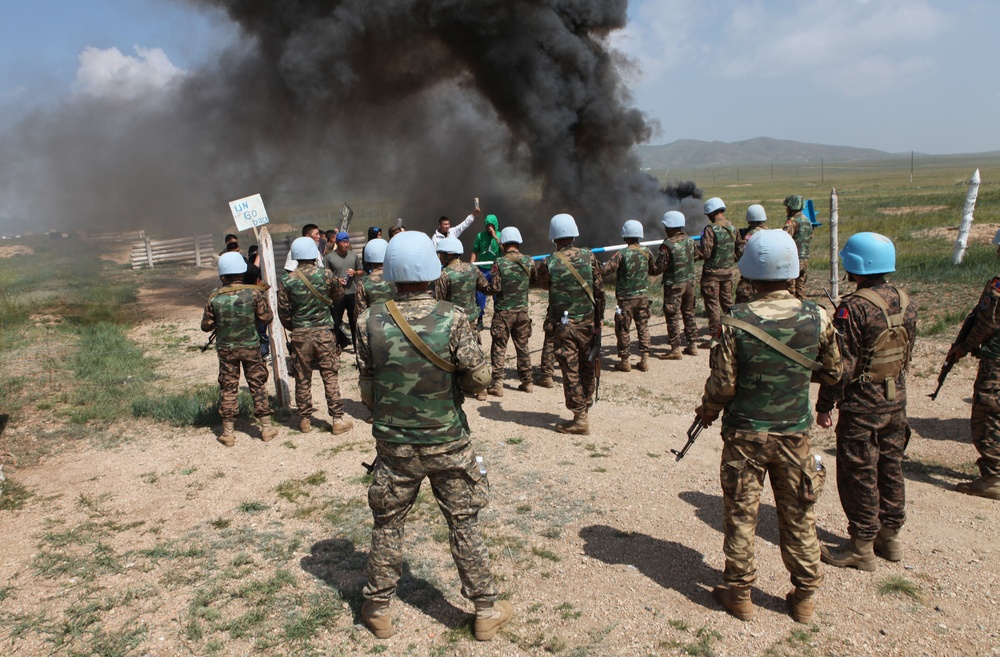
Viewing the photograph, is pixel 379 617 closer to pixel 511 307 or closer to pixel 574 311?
pixel 574 311

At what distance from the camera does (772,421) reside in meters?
3.71

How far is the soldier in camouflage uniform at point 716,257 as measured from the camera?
9.86 m

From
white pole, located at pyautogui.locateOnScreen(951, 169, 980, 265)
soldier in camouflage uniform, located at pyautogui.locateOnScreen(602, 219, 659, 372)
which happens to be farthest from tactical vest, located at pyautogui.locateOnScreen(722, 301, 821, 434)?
white pole, located at pyautogui.locateOnScreen(951, 169, 980, 265)

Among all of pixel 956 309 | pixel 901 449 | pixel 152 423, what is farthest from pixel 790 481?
pixel 956 309

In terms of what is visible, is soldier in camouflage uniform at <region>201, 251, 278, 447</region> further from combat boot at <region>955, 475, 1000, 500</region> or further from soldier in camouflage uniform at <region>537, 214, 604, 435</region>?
combat boot at <region>955, 475, 1000, 500</region>

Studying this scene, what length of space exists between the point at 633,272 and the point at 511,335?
1.87 metres

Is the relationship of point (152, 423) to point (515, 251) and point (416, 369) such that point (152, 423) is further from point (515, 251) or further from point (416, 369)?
point (416, 369)

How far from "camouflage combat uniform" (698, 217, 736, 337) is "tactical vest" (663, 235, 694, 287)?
0.31 meters

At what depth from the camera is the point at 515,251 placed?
326 inches

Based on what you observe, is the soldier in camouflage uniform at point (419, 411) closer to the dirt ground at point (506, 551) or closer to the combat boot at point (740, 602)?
the dirt ground at point (506, 551)

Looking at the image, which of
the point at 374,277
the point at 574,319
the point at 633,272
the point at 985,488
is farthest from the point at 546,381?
the point at 985,488

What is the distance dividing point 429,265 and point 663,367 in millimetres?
6583

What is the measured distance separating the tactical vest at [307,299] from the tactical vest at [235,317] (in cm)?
39

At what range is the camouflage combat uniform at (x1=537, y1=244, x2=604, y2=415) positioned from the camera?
695 centimetres
